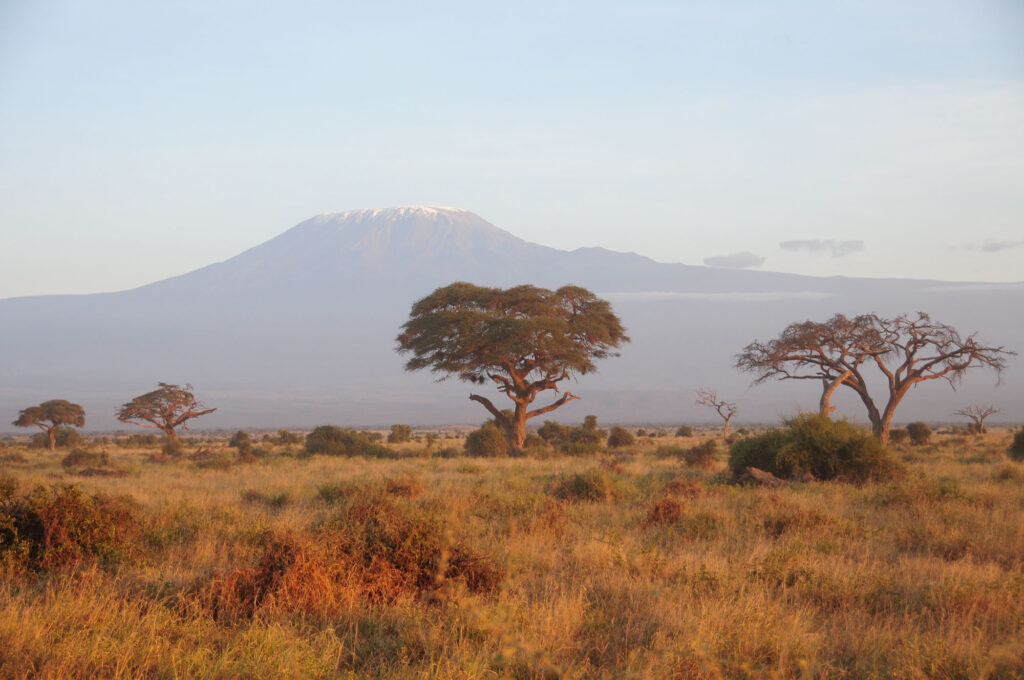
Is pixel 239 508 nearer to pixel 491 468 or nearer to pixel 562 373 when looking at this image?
pixel 491 468

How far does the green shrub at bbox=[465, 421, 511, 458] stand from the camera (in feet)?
102

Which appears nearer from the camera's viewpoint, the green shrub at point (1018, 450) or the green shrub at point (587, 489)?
the green shrub at point (587, 489)

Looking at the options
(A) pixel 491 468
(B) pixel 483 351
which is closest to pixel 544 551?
(A) pixel 491 468

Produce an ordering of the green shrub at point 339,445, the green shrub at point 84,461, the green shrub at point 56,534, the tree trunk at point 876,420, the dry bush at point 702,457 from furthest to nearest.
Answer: the green shrub at point 339,445 → the tree trunk at point 876,420 → the green shrub at point 84,461 → the dry bush at point 702,457 → the green shrub at point 56,534

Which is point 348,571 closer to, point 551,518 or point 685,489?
point 551,518

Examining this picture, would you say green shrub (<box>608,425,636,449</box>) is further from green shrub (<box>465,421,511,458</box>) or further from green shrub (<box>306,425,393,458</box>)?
green shrub (<box>306,425,393,458</box>)

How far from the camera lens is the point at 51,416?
159 feet

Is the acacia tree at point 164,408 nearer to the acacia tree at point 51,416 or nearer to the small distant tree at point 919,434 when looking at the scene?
the acacia tree at point 51,416

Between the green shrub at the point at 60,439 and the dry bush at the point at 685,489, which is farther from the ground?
the dry bush at the point at 685,489

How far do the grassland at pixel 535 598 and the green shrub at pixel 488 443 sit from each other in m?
20.1

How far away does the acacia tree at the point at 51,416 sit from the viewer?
47.8 meters

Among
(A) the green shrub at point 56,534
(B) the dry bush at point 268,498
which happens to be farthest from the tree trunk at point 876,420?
(A) the green shrub at point 56,534

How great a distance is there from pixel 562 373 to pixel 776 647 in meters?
27.6

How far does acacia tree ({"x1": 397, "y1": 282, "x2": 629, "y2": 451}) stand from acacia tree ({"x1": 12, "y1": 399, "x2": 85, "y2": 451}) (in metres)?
29.1
